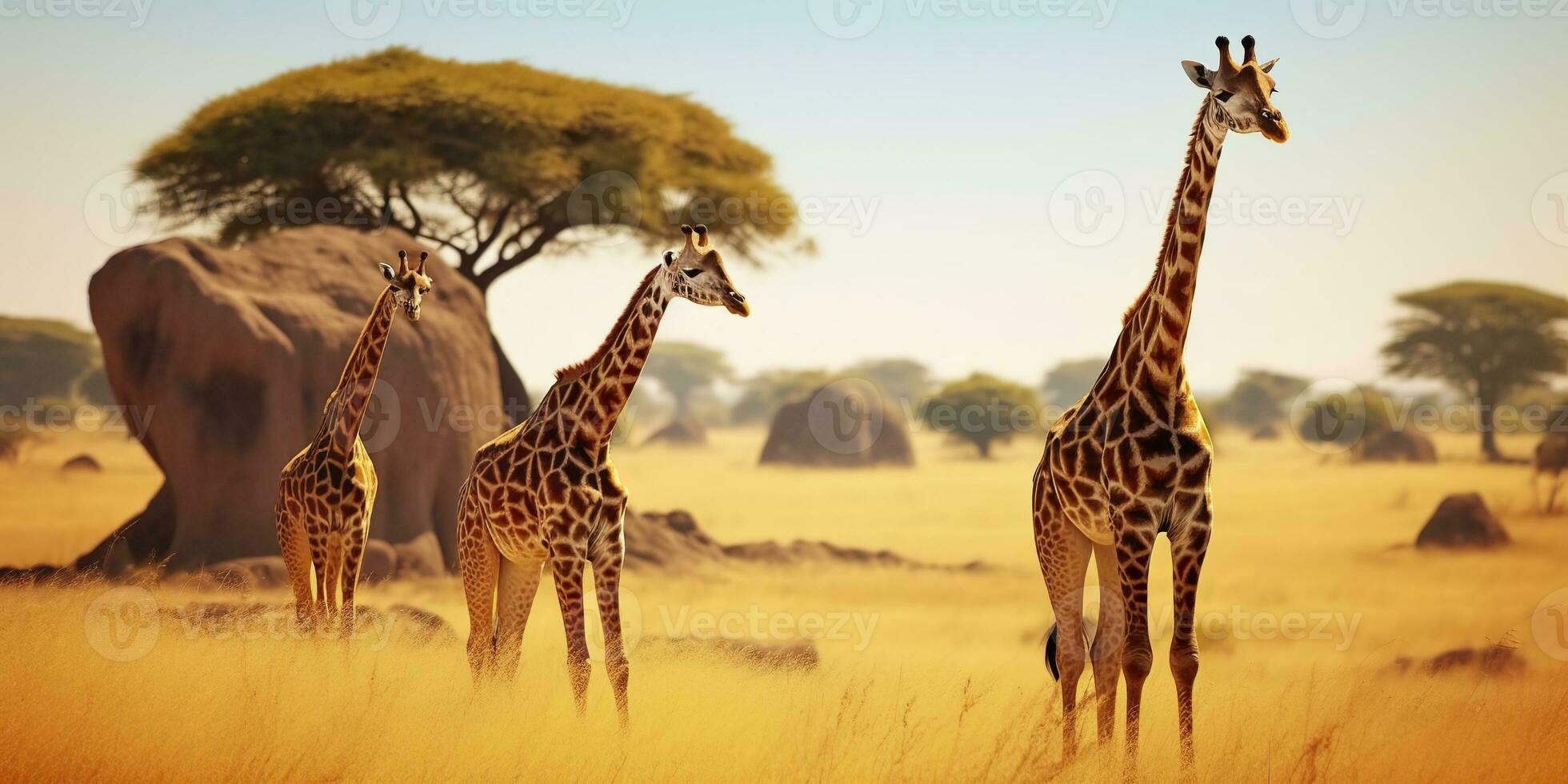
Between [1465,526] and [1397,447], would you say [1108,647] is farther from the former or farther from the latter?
[1397,447]

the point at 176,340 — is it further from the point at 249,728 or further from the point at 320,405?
the point at 249,728

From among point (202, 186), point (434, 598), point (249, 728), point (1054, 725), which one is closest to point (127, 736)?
point (249, 728)

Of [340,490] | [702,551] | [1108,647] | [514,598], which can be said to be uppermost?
[340,490]

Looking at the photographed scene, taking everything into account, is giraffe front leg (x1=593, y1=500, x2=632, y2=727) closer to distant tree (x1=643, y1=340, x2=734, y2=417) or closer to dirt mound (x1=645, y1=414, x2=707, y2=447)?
dirt mound (x1=645, y1=414, x2=707, y2=447)

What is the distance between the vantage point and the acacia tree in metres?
19.5

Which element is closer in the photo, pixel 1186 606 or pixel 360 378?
pixel 1186 606

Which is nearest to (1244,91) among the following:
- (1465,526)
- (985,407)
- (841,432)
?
(1465,526)

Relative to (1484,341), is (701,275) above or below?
below

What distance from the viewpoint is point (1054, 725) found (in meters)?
7.17

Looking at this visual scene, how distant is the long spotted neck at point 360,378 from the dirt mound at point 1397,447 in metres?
35.8

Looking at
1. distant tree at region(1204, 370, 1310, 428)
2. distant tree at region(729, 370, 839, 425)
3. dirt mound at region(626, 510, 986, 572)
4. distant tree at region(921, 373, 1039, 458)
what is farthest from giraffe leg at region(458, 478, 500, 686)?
distant tree at region(1204, 370, 1310, 428)

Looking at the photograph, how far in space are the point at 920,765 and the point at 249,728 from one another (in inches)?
145

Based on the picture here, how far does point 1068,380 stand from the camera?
72.4 metres

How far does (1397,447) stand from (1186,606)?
36.6 m
